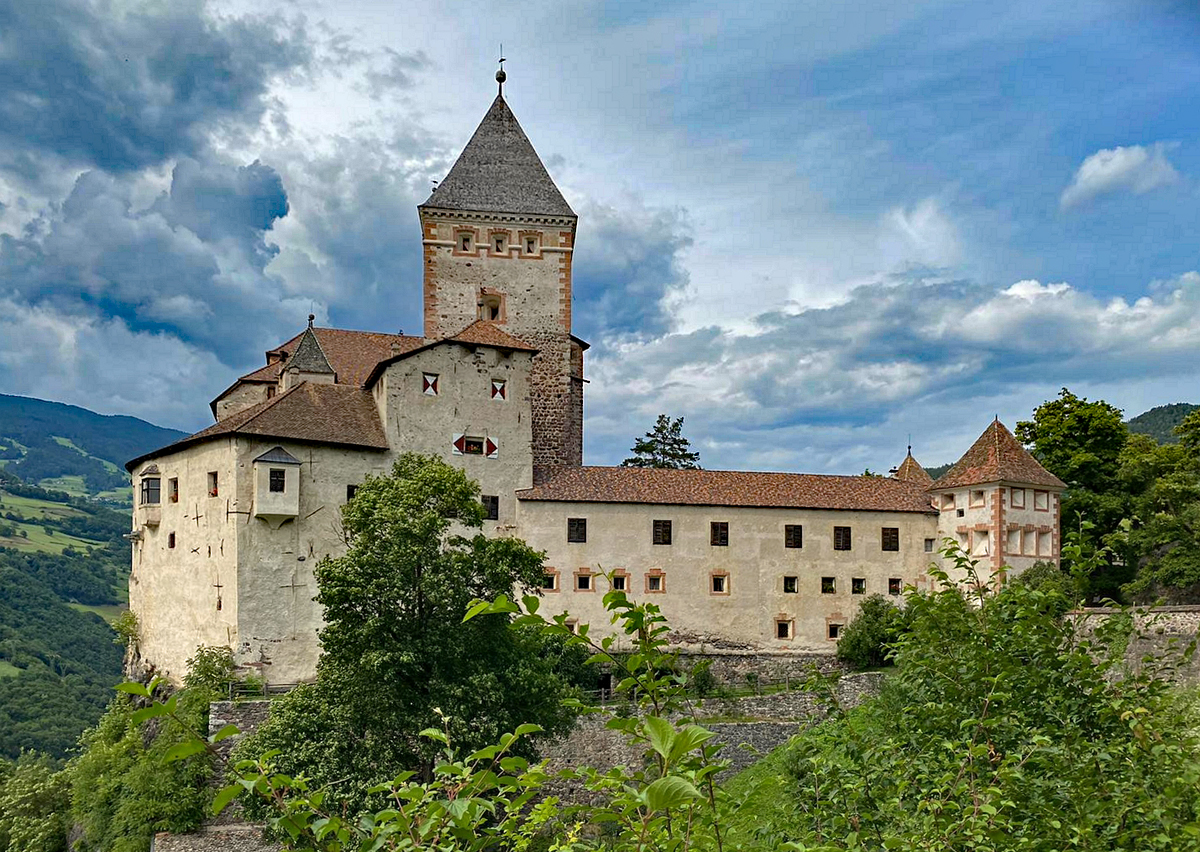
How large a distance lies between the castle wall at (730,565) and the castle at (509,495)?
0.25 feet

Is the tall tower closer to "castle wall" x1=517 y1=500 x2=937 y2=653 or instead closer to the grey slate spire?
"castle wall" x1=517 y1=500 x2=937 y2=653

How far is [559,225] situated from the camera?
141ft

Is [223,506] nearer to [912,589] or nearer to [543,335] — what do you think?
[543,335]

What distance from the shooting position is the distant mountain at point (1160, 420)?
92.3 m

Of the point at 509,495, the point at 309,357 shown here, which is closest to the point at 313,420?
the point at 309,357

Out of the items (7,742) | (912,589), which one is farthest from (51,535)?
(912,589)

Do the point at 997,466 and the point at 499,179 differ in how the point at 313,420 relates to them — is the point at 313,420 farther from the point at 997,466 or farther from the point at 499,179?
the point at 997,466

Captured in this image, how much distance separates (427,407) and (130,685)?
33.2m

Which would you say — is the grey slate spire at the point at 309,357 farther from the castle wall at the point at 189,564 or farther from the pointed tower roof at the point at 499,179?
the pointed tower roof at the point at 499,179

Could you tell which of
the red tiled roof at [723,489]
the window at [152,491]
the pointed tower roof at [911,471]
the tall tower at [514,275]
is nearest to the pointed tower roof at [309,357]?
the tall tower at [514,275]

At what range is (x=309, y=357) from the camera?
127 ft

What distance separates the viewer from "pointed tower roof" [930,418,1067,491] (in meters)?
39.2

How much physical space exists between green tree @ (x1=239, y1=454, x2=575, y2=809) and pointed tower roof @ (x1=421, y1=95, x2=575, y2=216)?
20.2m

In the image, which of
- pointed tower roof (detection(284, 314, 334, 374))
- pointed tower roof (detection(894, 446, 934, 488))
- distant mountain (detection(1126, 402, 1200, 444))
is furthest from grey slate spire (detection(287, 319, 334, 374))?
distant mountain (detection(1126, 402, 1200, 444))
